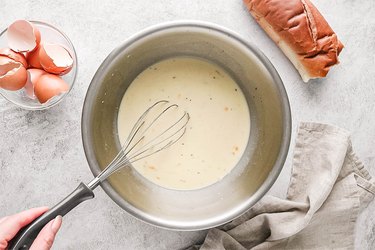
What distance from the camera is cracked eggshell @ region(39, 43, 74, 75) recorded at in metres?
1.16

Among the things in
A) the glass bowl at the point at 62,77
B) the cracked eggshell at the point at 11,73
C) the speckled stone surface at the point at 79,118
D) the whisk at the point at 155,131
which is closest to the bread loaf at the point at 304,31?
the speckled stone surface at the point at 79,118

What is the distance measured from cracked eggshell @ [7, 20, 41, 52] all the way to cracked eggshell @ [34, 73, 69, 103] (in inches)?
2.8

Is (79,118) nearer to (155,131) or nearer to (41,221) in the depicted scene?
(155,131)

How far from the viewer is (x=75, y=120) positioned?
126cm

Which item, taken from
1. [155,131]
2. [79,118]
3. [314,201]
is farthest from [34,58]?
[314,201]

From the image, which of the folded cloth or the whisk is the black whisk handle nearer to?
the whisk

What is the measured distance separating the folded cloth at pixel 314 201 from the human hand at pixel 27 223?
1.16ft

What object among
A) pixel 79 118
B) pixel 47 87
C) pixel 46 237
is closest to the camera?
pixel 46 237

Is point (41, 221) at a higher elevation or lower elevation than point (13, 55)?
lower

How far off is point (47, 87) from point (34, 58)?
0.08m

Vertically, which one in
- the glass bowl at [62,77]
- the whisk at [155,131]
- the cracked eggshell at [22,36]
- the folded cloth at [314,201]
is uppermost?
the cracked eggshell at [22,36]

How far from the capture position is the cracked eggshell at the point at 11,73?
1132mm

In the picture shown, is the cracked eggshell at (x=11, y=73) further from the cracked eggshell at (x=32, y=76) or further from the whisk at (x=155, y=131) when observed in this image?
the whisk at (x=155, y=131)

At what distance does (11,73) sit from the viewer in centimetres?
113
